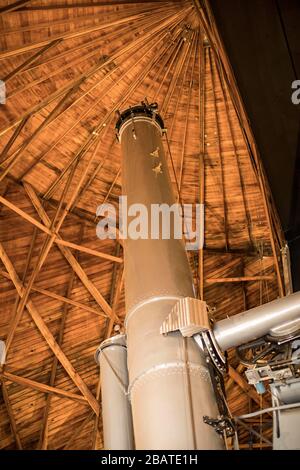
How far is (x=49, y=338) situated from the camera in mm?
17062

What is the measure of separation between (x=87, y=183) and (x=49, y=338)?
5.37m


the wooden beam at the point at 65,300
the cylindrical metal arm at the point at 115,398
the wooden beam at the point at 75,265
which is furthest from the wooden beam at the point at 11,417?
the cylindrical metal arm at the point at 115,398

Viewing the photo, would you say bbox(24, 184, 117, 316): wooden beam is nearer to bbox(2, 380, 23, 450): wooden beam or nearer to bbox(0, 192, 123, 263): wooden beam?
bbox(0, 192, 123, 263): wooden beam

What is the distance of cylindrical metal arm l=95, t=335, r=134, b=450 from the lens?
26.9ft

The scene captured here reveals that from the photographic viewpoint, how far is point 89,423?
18.7m

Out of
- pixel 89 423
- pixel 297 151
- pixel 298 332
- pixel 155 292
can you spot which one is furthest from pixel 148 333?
pixel 89 423

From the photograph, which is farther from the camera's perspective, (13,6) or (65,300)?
(65,300)

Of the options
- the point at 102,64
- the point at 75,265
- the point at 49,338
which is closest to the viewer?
the point at 102,64

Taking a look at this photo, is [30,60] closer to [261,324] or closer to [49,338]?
[49,338]

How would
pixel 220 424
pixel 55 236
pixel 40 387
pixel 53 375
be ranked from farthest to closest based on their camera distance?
pixel 53 375, pixel 40 387, pixel 55 236, pixel 220 424

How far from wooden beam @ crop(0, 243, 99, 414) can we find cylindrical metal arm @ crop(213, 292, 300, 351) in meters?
9.54

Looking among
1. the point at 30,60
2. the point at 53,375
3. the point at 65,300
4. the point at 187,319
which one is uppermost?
the point at 30,60

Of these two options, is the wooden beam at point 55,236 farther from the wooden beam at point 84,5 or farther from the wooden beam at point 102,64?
the wooden beam at point 84,5

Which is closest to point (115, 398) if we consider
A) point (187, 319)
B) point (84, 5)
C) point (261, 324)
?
point (187, 319)
